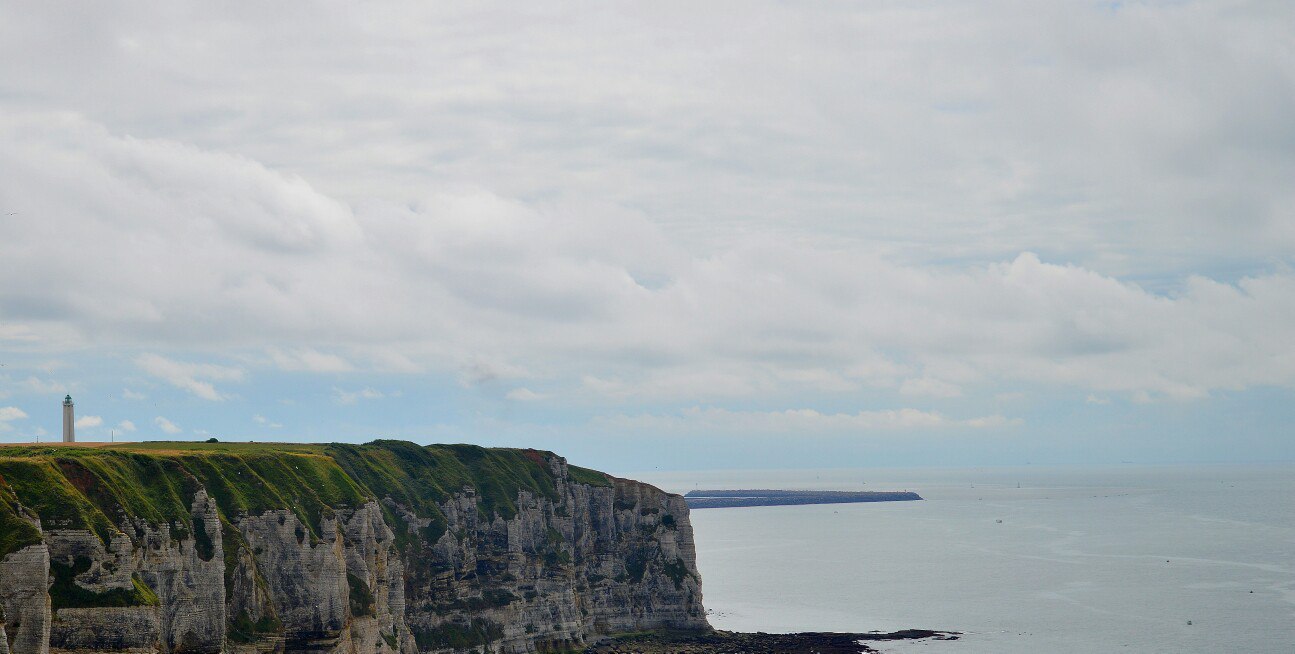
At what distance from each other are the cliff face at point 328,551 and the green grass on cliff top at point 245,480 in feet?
0.69

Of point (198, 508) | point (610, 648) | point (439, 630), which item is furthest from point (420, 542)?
point (198, 508)

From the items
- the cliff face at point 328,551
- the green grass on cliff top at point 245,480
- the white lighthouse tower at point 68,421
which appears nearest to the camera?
the cliff face at point 328,551

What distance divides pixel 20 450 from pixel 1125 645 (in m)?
122

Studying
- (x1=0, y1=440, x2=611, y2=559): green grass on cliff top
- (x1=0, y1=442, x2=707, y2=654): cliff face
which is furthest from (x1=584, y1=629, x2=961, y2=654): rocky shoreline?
(x1=0, y1=440, x2=611, y2=559): green grass on cliff top

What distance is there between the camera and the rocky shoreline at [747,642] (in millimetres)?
142875

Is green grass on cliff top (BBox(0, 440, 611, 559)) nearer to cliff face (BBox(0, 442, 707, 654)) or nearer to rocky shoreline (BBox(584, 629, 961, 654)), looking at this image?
cliff face (BBox(0, 442, 707, 654))

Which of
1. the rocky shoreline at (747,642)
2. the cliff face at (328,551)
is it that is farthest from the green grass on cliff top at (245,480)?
the rocky shoreline at (747,642)

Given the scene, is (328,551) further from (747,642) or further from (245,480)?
(747,642)

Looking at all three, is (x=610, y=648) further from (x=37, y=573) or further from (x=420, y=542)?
(x=37, y=573)

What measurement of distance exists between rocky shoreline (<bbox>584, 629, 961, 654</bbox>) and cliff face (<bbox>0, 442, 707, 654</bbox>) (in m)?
3.11

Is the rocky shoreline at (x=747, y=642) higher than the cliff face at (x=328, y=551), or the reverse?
the cliff face at (x=328, y=551)

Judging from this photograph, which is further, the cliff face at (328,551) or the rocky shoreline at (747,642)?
the rocky shoreline at (747,642)

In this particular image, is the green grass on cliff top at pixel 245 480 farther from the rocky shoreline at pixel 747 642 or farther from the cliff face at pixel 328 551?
the rocky shoreline at pixel 747 642

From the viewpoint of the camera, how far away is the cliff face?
74.8m
